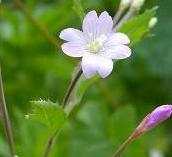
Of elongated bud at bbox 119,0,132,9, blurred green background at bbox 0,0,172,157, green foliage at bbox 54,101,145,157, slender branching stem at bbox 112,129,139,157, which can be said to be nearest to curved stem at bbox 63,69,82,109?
slender branching stem at bbox 112,129,139,157

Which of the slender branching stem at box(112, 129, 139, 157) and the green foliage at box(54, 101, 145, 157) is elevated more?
the slender branching stem at box(112, 129, 139, 157)

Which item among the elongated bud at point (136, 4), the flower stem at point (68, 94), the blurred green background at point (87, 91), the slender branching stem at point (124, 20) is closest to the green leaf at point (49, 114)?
the flower stem at point (68, 94)

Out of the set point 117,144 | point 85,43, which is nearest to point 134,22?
point 85,43

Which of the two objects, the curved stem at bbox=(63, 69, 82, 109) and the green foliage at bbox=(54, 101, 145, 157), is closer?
the curved stem at bbox=(63, 69, 82, 109)

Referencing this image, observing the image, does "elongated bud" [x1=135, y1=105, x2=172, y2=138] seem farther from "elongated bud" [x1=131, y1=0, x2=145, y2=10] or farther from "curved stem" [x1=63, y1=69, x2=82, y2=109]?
"elongated bud" [x1=131, y1=0, x2=145, y2=10]

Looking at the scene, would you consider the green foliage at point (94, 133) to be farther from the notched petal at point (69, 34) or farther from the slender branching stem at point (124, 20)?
the notched petal at point (69, 34)

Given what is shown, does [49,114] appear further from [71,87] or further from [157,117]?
→ [157,117]

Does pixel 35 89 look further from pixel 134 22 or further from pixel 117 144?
pixel 134 22

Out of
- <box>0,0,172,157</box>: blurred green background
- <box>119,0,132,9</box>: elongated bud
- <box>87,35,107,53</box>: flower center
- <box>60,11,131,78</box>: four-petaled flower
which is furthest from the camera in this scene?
<box>0,0,172,157</box>: blurred green background
